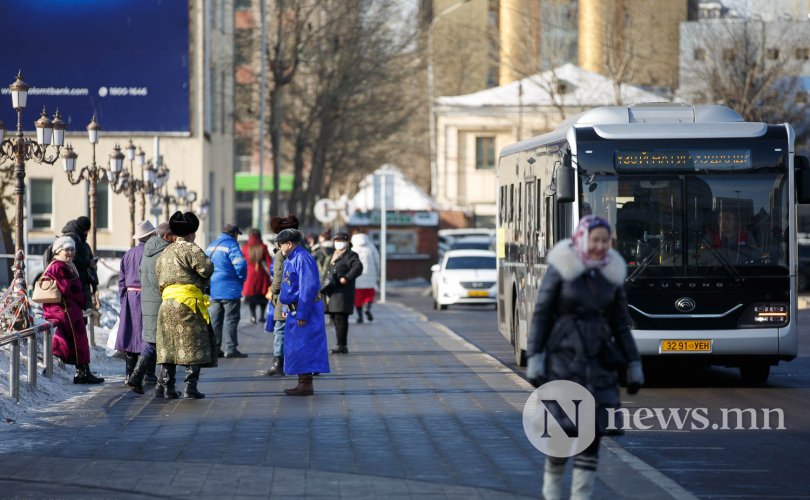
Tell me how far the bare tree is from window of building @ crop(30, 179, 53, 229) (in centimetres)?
2073

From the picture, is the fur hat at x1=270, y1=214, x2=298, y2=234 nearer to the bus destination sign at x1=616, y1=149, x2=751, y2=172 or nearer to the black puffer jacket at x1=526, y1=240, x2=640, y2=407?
the bus destination sign at x1=616, y1=149, x2=751, y2=172

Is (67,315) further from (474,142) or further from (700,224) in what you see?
(474,142)

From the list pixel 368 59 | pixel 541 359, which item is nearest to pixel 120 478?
pixel 541 359

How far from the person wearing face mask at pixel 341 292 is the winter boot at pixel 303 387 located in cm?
594

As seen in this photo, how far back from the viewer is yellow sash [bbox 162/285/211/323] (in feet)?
46.3

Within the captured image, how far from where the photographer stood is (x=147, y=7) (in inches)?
1889

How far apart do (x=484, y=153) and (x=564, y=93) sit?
53.2ft

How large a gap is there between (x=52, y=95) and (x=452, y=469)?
130ft

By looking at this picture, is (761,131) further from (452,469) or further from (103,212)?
(103,212)

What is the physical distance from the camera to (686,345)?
15719mm

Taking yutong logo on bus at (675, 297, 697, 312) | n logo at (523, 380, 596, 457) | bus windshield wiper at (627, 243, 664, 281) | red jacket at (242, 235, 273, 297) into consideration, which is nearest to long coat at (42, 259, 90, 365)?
bus windshield wiper at (627, 243, 664, 281)

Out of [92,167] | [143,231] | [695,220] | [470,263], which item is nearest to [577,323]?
[695,220]

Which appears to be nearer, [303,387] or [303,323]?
[303,323]

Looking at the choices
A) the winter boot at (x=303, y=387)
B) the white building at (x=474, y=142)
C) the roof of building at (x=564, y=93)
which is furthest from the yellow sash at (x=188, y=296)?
the white building at (x=474, y=142)
